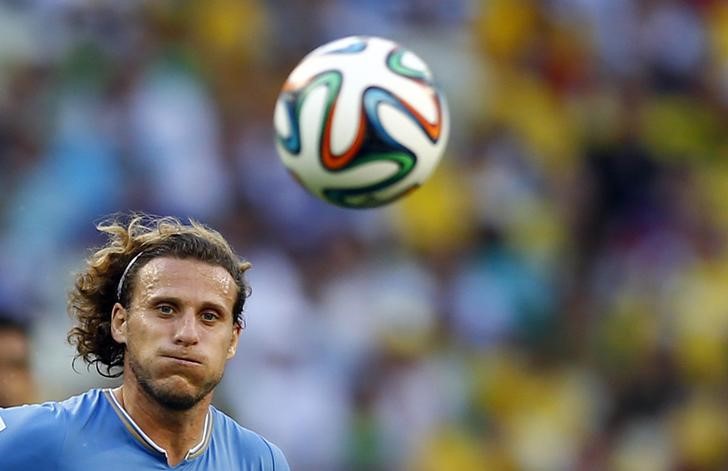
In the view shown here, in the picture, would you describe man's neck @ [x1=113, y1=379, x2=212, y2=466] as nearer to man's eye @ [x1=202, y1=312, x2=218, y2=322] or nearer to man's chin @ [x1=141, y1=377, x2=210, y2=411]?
man's chin @ [x1=141, y1=377, x2=210, y2=411]

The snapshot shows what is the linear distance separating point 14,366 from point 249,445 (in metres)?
1.91

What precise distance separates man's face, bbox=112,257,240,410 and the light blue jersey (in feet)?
0.48

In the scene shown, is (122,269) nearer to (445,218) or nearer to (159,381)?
(159,381)

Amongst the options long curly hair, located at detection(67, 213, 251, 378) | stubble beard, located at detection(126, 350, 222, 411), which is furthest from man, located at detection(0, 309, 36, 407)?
stubble beard, located at detection(126, 350, 222, 411)

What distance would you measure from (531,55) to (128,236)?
8070 mm

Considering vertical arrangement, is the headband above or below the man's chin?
above

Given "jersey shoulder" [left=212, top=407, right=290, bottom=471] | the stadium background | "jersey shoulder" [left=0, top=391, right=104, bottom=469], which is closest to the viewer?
"jersey shoulder" [left=0, top=391, right=104, bottom=469]

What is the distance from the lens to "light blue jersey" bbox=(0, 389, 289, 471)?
4223 millimetres

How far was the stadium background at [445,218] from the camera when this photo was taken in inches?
380

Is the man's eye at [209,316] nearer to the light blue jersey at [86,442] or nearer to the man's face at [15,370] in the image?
the light blue jersey at [86,442]

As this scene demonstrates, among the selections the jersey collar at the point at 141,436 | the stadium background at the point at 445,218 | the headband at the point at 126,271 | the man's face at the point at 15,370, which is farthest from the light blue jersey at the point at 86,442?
the stadium background at the point at 445,218

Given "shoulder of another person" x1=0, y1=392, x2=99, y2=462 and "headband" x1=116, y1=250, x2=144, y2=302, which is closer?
"shoulder of another person" x1=0, y1=392, x2=99, y2=462

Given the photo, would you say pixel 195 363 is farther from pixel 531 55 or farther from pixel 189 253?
pixel 531 55

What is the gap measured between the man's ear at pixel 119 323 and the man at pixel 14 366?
1678 millimetres
